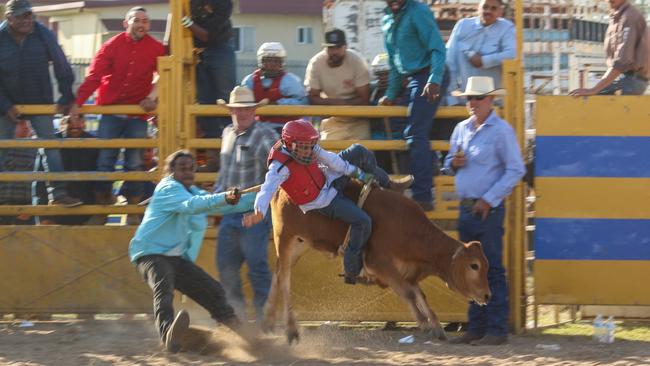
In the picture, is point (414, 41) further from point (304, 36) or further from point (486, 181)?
point (304, 36)

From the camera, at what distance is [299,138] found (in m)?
7.88

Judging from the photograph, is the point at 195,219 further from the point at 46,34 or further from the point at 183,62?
the point at 46,34

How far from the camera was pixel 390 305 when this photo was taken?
908 cm

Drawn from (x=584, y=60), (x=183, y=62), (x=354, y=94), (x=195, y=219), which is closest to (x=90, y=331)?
(x=195, y=219)

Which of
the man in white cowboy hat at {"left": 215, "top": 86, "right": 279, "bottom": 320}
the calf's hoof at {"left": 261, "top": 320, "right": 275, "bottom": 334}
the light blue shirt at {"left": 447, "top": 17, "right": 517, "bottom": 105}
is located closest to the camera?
the man in white cowboy hat at {"left": 215, "top": 86, "right": 279, "bottom": 320}

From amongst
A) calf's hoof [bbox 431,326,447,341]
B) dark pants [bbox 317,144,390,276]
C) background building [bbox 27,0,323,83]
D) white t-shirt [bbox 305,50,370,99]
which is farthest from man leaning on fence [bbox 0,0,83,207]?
background building [bbox 27,0,323,83]

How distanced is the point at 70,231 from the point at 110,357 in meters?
1.72

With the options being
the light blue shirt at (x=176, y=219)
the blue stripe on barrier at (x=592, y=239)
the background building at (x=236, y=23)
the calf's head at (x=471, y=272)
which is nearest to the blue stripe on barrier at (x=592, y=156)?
the blue stripe on barrier at (x=592, y=239)

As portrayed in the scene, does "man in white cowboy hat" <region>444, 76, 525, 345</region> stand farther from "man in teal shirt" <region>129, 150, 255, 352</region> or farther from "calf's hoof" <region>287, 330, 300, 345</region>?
"man in teal shirt" <region>129, 150, 255, 352</region>

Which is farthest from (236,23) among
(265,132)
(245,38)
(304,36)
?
(265,132)

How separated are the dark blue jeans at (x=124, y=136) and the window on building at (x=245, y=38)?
21463 mm

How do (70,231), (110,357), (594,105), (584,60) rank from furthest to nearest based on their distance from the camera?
(584,60), (70,231), (594,105), (110,357)

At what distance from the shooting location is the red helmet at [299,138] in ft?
25.8

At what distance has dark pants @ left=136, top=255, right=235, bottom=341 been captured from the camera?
7.93 m
